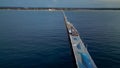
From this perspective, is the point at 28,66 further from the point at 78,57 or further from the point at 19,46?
the point at 19,46

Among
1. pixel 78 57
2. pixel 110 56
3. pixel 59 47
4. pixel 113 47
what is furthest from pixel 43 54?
pixel 113 47

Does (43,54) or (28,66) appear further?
(43,54)

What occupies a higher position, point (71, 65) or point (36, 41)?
point (36, 41)

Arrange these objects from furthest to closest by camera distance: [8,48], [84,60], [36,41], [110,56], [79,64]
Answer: [36,41] → [8,48] → [110,56] → [84,60] → [79,64]

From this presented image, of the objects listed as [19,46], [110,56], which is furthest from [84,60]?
[19,46]

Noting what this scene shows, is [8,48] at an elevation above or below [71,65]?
above

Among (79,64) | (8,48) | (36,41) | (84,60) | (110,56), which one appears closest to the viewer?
(79,64)

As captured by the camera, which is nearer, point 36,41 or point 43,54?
point 43,54

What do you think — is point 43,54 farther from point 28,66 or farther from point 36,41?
point 36,41
